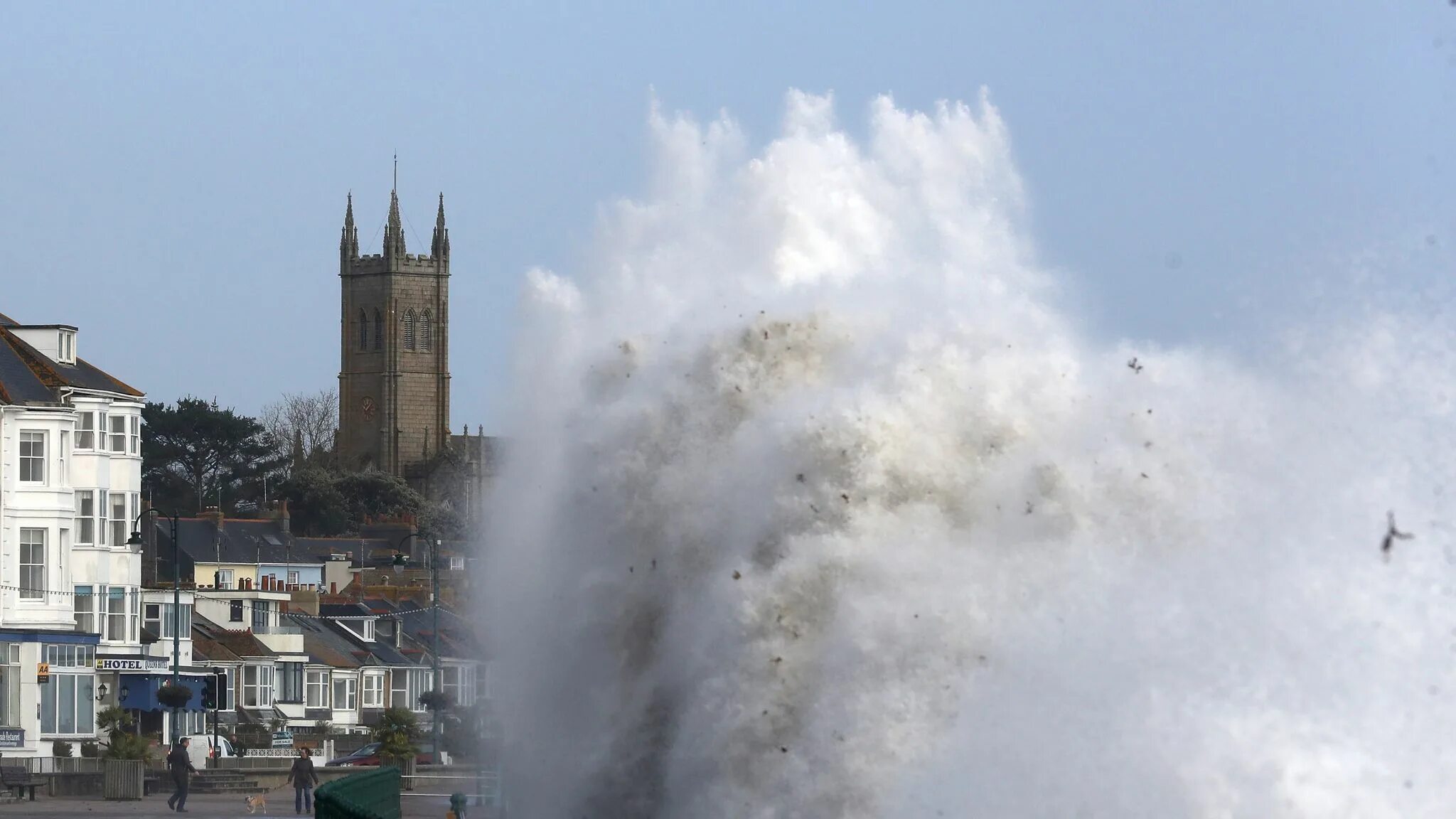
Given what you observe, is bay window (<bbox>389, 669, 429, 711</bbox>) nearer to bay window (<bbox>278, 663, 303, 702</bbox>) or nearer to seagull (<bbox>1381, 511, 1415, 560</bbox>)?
bay window (<bbox>278, 663, 303, 702</bbox>)

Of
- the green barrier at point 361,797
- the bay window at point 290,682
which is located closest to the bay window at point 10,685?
the green barrier at point 361,797

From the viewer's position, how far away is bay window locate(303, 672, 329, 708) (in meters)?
96.8

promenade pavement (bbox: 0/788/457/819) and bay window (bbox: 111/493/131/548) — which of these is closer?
promenade pavement (bbox: 0/788/457/819)

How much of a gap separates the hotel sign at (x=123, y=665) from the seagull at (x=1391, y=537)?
1987 inches

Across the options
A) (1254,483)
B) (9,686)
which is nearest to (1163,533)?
(1254,483)

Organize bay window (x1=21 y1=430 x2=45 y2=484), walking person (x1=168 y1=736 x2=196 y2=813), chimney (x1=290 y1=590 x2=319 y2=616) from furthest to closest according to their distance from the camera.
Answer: chimney (x1=290 y1=590 x2=319 y2=616)
bay window (x1=21 y1=430 x2=45 y2=484)
walking person (x1=168 y1=736 x2=196 y2=813)

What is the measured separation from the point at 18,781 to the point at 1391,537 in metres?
34.0

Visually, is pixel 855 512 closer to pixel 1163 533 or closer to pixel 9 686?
pixel 1163 533

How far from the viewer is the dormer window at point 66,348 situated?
66562 millimetres

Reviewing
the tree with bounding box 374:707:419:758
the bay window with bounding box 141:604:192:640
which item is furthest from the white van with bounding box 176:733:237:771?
the bay window with bounding box 141:604:192:640

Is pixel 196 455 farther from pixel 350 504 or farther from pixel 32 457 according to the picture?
pixel 32 457

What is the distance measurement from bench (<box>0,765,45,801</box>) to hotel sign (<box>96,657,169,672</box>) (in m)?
15.8

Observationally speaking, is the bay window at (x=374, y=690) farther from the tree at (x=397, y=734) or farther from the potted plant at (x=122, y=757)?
the potted plant at (x=122, y=757)

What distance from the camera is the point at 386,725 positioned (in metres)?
70.4
